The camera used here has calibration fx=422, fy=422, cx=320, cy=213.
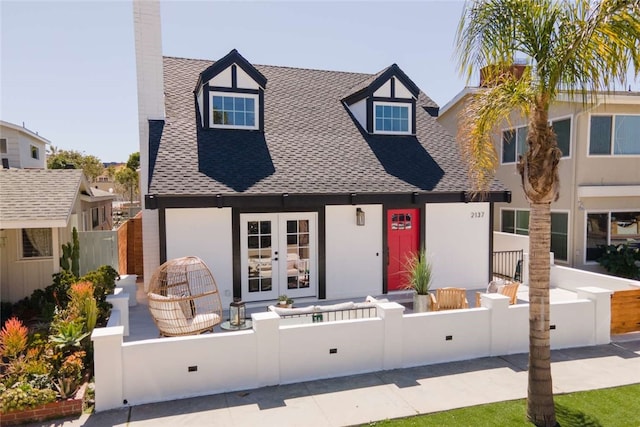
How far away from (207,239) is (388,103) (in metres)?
7.74

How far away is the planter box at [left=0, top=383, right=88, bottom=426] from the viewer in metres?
5.68

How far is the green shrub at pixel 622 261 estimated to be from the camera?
14367 mm

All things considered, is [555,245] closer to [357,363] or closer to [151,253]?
[357,363]

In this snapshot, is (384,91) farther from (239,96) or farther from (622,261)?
(622,261)

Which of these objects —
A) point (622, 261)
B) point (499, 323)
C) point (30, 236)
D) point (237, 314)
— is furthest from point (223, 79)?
point (622, 261)

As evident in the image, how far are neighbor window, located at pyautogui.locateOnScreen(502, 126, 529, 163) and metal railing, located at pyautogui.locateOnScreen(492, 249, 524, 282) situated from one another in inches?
173

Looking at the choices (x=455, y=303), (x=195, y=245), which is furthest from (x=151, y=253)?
(x=455, y=303)

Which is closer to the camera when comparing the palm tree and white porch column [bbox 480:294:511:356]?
the palm tree

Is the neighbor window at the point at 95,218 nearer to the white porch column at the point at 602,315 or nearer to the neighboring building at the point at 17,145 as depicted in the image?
the neighboring building at the point at 17,145

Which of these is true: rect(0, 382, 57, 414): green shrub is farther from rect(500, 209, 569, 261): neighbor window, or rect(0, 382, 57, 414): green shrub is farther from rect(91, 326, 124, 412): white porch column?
rect(500, 209, 569, 261): neighbor window

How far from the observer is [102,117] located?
2497 cm

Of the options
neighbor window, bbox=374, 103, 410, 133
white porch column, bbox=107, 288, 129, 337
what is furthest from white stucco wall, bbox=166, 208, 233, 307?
neighbor window, bbox=374, 103, 410, 133

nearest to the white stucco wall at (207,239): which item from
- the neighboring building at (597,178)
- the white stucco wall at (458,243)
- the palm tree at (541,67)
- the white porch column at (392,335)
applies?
the white porch column at (392,335)

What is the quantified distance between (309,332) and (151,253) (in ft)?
21.5
